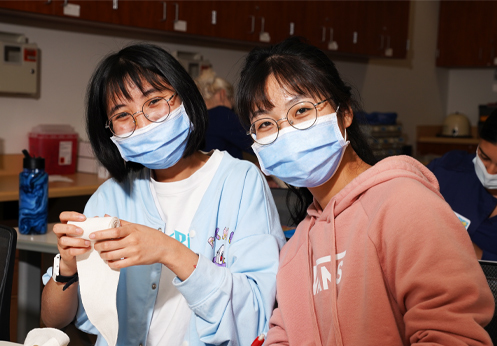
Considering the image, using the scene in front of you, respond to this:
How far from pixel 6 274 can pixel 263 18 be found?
3152 mm

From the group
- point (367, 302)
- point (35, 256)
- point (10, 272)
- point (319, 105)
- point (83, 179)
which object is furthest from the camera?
point (83, 179)

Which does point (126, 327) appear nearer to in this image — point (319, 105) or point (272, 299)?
point (272, 299)

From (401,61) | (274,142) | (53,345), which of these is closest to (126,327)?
(53,345)

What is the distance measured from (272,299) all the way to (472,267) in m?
0.49

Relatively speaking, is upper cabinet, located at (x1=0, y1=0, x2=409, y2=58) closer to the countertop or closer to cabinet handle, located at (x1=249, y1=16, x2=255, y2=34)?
cabinet handle, located at (x1=249, y1=16, x2=255, y2=34)

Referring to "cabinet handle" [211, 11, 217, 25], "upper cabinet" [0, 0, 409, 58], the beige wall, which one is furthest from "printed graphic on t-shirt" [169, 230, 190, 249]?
"cabinet handle" [211, 11, 217, 25]

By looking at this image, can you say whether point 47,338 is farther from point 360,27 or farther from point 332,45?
point 360,27

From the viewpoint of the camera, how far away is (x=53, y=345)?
82 centimetres

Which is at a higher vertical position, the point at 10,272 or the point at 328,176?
the point at 328,176

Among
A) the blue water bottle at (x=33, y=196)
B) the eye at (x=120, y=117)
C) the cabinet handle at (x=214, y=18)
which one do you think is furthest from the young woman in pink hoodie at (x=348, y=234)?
the cabinet handle at (x=214, y=18)

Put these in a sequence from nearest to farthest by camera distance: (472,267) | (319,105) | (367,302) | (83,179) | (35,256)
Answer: (472,267), (367,302), (319,105), (35,256), (83,179)

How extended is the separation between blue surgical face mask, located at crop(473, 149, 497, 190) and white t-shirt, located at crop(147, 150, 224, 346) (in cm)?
116

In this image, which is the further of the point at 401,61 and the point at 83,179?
the point at 401,61

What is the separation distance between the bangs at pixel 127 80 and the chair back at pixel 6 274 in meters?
0.42
